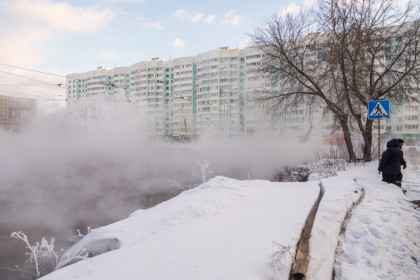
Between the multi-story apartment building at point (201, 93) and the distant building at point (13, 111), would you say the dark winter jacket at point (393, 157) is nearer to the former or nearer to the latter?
the distant building at point (13, 111)

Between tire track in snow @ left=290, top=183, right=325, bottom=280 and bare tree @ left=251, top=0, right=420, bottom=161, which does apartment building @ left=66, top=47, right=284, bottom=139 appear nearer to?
bare tree @ left=251, top=0, right=420, bottom=161

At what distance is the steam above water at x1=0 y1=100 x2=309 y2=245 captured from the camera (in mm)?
13234

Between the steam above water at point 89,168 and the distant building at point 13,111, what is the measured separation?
6.37 feet

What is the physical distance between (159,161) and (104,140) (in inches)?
358

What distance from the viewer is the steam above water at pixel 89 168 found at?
13.2 m

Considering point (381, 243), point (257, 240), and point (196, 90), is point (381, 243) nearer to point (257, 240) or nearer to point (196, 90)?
point (257, 240)

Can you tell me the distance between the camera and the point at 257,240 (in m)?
4.02

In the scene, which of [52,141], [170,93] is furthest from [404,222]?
[170,93]

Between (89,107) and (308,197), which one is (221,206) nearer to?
(308,197)

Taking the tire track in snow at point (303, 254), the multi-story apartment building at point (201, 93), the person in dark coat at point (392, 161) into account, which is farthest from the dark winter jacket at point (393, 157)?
the multi-story apartment building at point (201, 93)

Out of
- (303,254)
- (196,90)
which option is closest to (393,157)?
(303,254)

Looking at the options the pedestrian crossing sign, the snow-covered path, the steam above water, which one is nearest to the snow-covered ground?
the snow-covered path

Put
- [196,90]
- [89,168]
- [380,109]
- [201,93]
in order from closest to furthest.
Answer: [380,109] < [89,168] < [201,93] < [196,90]

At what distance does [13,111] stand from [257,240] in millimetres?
20986
